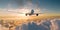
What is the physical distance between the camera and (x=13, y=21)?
1.83m

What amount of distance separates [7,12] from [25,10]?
0.24 m

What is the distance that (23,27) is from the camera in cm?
181

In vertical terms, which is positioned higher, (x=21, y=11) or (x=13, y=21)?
(x=21, y=11)

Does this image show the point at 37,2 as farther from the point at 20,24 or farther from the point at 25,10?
the point at 20,24

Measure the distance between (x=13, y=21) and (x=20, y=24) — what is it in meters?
0.10

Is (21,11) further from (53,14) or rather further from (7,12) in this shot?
(53,14)

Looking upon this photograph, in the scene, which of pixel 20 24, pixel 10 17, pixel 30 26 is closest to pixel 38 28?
pixel 30 26

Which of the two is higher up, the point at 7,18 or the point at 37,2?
the point at 37,2

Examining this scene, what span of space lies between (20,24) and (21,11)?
18 cm

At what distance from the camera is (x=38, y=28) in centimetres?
181

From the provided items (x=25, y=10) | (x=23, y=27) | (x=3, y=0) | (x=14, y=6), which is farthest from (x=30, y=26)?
(x=3, y=0)

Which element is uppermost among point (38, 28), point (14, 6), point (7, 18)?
point (14, 6)

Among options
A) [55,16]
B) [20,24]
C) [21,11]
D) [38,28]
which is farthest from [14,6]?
[55,16]

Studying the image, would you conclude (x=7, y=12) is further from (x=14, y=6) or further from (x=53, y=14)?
(x=53, y=14)
